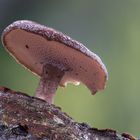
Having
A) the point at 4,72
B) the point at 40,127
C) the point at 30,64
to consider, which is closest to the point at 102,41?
the point at 4,72

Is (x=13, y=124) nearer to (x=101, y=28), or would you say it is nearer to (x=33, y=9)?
(x=33, y=9)

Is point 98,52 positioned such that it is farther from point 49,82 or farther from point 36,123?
point 36,123

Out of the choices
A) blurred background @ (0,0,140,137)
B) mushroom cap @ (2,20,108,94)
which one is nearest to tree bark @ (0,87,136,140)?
mushroom cap @ (2,20,108,94)

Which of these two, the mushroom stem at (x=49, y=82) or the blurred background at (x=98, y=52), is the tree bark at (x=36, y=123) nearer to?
the mushroom stem at (x=49, y=82)

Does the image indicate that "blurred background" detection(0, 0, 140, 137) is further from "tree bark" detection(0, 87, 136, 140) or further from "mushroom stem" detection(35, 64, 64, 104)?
"tree bark" detection(0, 87, 136, 140)

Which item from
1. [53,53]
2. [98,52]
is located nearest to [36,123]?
[53,53]
